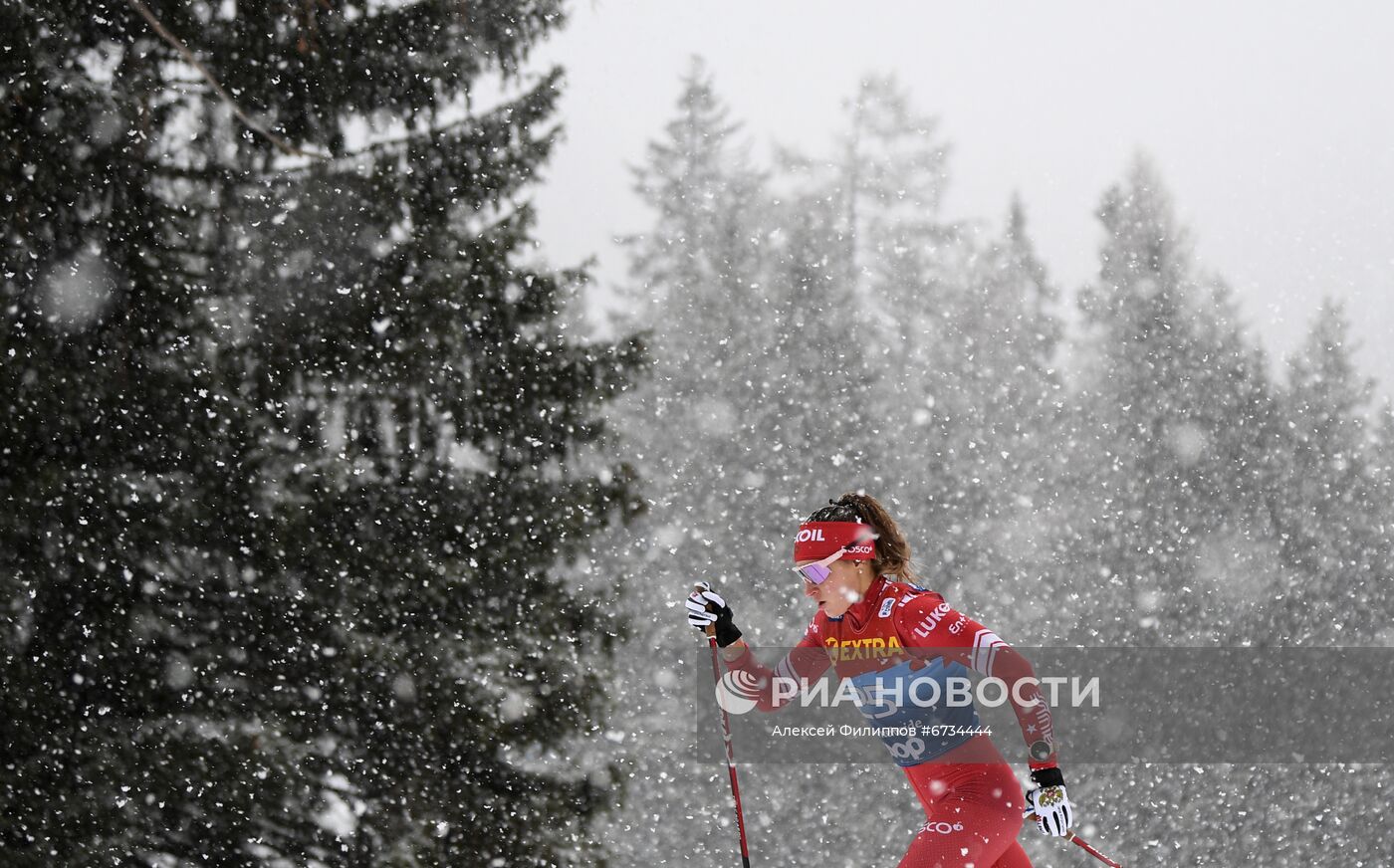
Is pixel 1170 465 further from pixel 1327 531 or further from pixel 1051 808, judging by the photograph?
pixel 1051 808

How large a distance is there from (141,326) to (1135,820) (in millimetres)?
19439

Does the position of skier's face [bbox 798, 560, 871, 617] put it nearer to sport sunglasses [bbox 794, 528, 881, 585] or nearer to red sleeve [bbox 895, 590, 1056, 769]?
sport sunglasses [bbox 794, 528, 881, 585]

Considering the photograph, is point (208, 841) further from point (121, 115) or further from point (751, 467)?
point (751, 467)

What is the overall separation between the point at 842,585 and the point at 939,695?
0.56 metres

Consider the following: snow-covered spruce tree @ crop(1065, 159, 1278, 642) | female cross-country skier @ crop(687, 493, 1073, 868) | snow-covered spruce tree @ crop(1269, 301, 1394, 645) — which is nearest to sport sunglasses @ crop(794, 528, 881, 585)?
female cross-country skier @ crop(687, 493, 1073, 868)

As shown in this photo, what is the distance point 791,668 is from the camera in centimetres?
429

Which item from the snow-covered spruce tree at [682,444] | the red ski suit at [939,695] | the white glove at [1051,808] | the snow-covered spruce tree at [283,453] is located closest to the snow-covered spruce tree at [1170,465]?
the snow-covered spruce tree at [682,444]

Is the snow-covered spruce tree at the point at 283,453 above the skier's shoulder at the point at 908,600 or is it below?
above

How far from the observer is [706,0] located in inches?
5207

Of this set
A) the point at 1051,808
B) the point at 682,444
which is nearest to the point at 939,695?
the point at 1051,808

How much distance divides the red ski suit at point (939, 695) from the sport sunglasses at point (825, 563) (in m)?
0.21

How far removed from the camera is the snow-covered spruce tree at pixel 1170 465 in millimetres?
20109

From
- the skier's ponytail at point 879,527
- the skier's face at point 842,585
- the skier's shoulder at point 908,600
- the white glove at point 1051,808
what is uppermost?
the skier's ponytail at point 879,527

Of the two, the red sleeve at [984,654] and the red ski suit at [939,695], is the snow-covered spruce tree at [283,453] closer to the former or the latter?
the red ski suit at [939,695]
